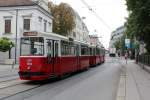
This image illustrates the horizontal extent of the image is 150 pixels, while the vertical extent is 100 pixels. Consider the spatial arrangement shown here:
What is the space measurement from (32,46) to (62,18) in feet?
163

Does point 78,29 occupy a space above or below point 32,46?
above

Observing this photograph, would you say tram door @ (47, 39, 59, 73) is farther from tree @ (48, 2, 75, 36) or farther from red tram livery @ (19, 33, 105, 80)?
tree @ (48, 2, 75, 36)

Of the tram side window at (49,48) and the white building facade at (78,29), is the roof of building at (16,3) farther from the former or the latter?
the tram side window at (49,48)

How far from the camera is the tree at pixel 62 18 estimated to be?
69.1 meters

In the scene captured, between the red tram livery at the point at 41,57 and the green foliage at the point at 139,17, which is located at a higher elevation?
the green foliage at the point at 139,17

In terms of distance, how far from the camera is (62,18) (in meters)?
69.6

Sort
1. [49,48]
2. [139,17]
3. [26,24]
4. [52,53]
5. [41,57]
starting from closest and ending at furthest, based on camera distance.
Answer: [41,57] < [49,48] < [52,53] < [139,17] < [26,24]

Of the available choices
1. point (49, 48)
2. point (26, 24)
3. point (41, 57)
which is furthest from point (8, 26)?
point (41, 57)

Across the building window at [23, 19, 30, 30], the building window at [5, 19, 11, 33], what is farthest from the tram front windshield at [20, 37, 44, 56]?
the building window at [5, 19, 11, 33]

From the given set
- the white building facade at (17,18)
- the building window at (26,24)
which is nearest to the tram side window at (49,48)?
the white building facade at (17,18)

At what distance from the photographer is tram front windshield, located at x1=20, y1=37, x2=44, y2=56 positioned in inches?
798

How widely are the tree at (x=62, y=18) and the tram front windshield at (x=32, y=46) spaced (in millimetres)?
48327

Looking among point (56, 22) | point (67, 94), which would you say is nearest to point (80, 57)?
point (67, 94)

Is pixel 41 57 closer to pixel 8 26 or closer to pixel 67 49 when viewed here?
pixel 67 49
